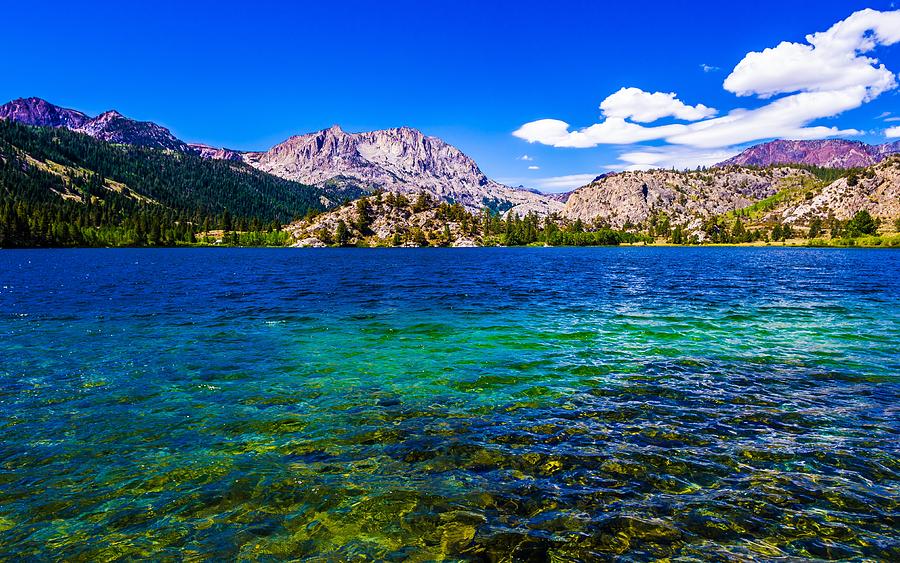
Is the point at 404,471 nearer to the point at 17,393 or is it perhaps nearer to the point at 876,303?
the point at 17,393

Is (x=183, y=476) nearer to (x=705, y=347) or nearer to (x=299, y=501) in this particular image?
(x=299, y=501)

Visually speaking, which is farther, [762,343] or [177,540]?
[762,343]

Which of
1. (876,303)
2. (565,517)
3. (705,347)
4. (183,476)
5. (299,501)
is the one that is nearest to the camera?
(565,517)

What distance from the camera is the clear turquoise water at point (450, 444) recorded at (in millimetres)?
10762

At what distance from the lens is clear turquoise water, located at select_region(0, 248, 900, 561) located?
35.3ft

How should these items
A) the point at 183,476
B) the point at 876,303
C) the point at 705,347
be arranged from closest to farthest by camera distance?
the point at 183,476, the point at 705,347, the point at 876,303

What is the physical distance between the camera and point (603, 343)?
107 feet

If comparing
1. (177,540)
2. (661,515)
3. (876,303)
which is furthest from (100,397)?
(876,303)

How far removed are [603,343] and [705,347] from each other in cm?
652

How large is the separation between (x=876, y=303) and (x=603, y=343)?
42859mm

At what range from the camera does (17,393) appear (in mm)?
21125

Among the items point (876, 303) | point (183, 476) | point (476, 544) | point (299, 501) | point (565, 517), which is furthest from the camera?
point (876, 303)

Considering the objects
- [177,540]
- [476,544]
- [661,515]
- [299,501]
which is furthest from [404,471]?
[661,515]

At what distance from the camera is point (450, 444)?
15969 millimetres
